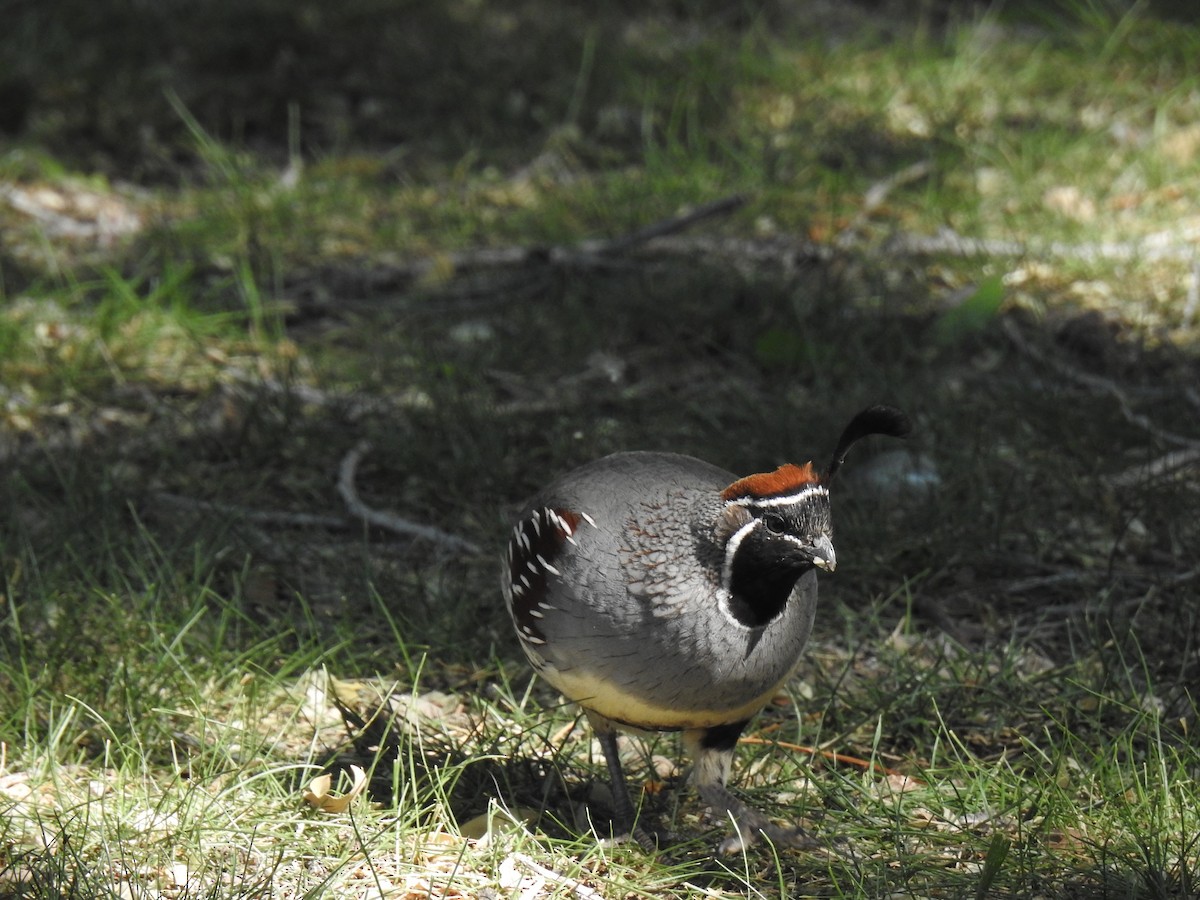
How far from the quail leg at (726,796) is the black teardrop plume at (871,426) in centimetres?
57

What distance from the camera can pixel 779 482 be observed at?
276 centimetres

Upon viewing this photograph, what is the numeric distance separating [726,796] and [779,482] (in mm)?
688

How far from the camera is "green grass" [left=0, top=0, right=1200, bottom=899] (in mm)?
2945

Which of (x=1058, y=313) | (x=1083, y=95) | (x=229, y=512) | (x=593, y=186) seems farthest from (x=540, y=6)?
(x=229, y=512)

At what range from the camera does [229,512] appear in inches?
159

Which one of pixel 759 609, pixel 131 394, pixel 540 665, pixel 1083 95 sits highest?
pixel 1083 95

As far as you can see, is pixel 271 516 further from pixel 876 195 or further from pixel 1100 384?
pixel 876 195

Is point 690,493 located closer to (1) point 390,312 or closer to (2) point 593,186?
(1) point 390,312

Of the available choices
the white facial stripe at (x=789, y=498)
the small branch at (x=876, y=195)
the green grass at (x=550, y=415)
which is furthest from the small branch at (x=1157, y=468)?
the small branch at (x=876, y=195)

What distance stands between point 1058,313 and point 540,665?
9.58ft

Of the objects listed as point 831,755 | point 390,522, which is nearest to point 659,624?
point 831,755

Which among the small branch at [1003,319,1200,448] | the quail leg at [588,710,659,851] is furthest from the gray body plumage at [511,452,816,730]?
the small branch at [1003,319,1200,448]

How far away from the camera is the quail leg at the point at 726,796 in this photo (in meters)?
2.95

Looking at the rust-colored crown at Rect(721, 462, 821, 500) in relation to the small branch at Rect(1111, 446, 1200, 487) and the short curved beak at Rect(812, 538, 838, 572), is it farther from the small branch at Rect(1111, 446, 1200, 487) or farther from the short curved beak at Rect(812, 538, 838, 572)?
the small branch at Rect(1111, 446, 1200, 487)
